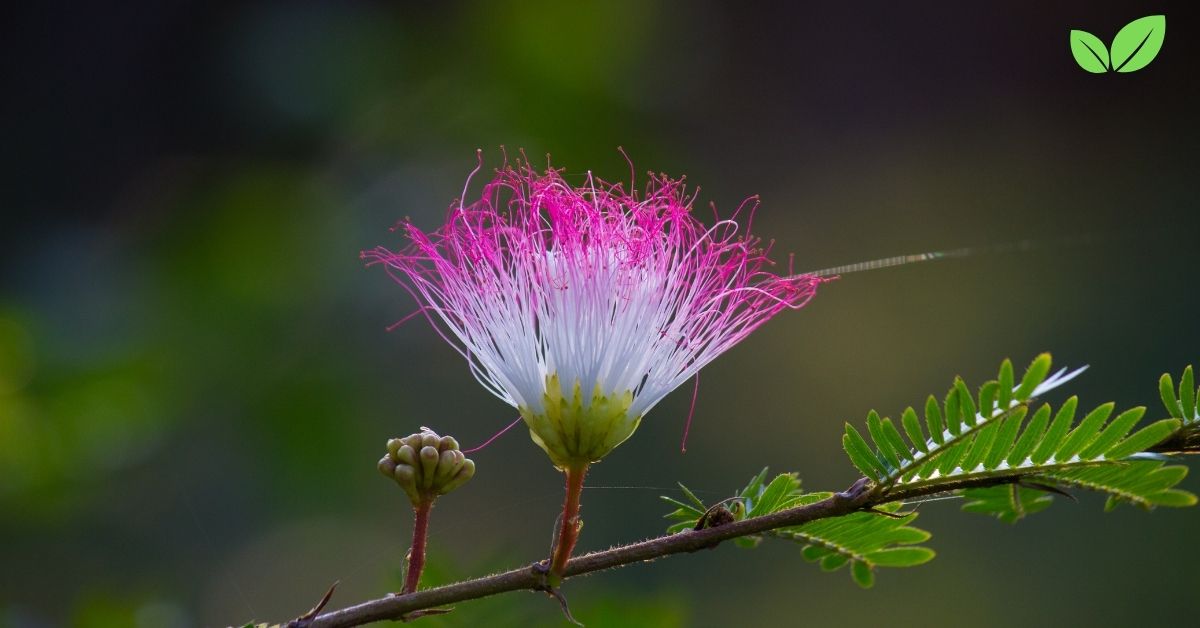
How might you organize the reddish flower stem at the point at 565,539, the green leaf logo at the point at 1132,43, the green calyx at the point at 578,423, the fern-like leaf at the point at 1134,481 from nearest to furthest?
the fern-like leaf at the point at 1134,481
the reddish flower stem at the point at 565,539
the green calyx at the point at 578,423
the green leaf logo at the point at 1132,43

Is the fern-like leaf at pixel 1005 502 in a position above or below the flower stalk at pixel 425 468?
below

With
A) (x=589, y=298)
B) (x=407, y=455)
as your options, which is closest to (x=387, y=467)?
(x=407, y=455)

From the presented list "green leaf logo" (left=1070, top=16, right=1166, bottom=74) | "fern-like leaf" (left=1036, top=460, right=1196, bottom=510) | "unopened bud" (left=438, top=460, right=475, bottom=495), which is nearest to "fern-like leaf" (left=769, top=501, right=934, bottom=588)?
"fern-like leaf" (left=1036, top=460, right=1196, bottom=510)

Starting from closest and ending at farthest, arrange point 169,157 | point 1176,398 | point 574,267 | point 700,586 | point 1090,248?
point 1176,398
point 574,267
point 169,157
point 700,586
point 1090,248

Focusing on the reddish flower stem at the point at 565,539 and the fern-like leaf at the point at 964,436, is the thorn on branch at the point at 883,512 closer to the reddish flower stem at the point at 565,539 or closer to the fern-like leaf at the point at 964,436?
the fern-like leaf at the point at 964,436

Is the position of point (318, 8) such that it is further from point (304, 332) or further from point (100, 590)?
point (100, 590)

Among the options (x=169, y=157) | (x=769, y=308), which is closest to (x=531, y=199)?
(x=769, y=308)

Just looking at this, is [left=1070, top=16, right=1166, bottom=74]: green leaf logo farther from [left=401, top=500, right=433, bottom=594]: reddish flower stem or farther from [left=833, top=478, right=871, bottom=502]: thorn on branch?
[left=401, top=500, right=433, bottom=594]: reddish flower stem

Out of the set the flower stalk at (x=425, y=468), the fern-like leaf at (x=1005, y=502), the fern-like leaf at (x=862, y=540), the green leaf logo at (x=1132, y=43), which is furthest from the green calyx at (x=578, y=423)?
the green leaf logo at (x=1132, y=43)
